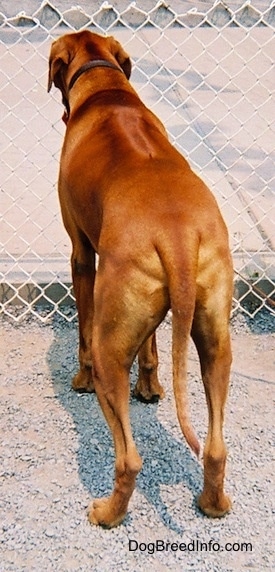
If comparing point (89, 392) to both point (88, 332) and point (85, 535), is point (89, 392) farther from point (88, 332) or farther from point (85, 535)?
point (85, 535)

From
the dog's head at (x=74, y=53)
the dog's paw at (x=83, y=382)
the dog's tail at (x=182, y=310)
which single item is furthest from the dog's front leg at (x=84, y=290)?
the dog's tail at (x=182, y=310)

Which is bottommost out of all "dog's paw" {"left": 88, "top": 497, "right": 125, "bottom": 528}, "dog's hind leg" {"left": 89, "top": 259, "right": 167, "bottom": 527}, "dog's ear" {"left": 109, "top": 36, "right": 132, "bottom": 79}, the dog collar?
"dog's paw" {"left": 88, "top": 497, "right": 125, "bottom": 528}

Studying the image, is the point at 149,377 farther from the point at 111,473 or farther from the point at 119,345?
the point at 119,345

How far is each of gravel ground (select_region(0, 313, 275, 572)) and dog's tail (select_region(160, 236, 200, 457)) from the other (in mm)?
558

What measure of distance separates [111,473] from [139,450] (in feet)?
0.60

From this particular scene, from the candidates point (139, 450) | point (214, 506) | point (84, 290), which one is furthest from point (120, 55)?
point (214, 506)

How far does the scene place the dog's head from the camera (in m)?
3.14

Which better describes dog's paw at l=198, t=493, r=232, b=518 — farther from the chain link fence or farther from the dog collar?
the dog collar

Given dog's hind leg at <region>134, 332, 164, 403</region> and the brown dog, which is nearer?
the brown dog

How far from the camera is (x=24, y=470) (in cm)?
292

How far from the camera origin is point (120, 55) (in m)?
3.29

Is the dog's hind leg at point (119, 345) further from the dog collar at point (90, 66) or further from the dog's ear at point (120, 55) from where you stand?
the dog's ear at point (120, 55)

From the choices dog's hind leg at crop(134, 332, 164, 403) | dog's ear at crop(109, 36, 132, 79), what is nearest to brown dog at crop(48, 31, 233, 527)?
dog's ear at crop(109, 36, 132, 79)

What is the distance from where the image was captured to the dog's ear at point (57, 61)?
10.3 feet
